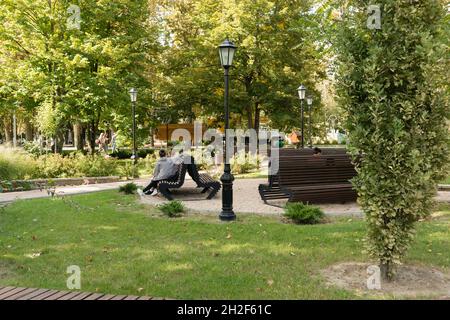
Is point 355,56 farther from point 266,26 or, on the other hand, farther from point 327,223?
point 266,26

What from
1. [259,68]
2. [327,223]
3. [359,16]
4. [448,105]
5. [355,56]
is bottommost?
[327,223]

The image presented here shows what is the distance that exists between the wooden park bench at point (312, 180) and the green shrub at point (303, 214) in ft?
5.55

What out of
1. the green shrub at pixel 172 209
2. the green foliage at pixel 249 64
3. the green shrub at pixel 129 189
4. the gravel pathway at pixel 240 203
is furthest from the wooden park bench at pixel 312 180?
the green foliage at pixel 249 64

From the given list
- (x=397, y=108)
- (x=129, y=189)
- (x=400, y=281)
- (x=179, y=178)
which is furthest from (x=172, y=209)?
(x=397, y=108)

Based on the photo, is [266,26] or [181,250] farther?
[266,26]

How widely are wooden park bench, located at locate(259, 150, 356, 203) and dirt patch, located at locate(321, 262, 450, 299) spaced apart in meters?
4.32

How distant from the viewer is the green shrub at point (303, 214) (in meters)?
7.82

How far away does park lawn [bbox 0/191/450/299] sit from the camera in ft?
15.4

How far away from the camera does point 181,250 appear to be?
20.1 feet

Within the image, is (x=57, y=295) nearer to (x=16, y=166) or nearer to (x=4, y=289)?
(x=4, y=289)

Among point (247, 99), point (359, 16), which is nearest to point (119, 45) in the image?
point (247, 99)

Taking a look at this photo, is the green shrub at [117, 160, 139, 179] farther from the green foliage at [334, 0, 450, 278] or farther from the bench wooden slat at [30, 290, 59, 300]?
the green foliage at [334, 0, 450, 278]

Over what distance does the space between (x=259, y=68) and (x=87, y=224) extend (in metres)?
18.9

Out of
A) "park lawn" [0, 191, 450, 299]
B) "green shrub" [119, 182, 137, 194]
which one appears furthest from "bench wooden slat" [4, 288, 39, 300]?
"green shrub" [119, 182, 137, 194]
